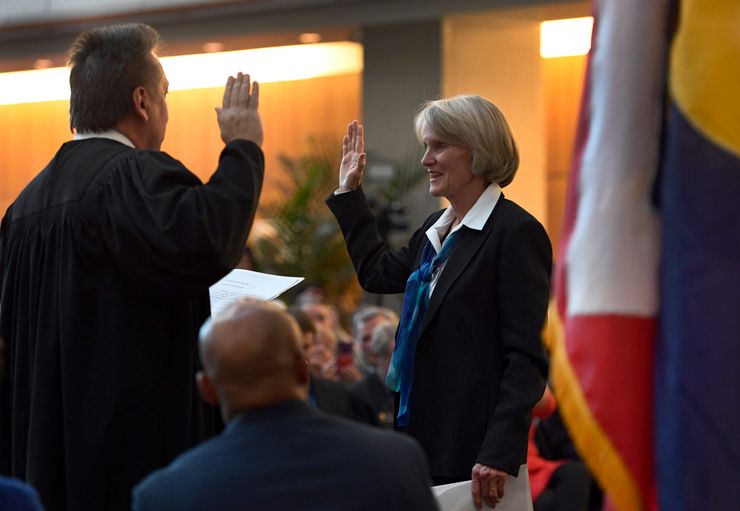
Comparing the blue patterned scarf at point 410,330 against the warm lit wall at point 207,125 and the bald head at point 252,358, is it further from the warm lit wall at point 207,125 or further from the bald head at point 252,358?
the warm lit wall at point 207,125

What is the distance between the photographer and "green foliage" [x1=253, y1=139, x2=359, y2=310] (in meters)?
10.9

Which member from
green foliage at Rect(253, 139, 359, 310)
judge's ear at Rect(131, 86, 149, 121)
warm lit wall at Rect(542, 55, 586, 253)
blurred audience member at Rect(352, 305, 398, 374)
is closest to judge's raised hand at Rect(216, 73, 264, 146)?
judge's ear at Rect(131, 86, 149, 121)

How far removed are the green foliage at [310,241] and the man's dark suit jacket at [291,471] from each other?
8.90 metres

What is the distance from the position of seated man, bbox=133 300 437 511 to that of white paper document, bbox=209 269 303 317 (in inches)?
36.5

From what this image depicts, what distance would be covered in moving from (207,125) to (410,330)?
11.5 meters

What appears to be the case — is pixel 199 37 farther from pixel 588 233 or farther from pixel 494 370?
pixel 588 233

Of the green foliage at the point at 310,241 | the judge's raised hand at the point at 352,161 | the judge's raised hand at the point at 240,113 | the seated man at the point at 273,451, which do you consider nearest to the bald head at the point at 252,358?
the seated man at the point at 273,451

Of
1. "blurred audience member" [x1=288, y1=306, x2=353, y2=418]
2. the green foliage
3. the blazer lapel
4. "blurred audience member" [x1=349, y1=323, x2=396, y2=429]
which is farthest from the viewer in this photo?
the green foliage

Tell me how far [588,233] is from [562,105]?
37.5 feet

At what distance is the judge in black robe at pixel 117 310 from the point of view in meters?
2.60

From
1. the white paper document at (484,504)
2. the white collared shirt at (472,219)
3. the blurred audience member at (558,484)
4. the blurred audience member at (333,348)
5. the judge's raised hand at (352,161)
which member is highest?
the judge's raised hand at (352,161)

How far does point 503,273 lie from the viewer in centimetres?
298

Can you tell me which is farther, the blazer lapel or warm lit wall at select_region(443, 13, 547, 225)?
warm lit wall at select_region(443, 13, 547, 225)

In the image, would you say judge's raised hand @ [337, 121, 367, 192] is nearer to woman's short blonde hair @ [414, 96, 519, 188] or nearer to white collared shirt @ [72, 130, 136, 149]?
woman's short blonde hair @ [414, 96, 519, 188]
